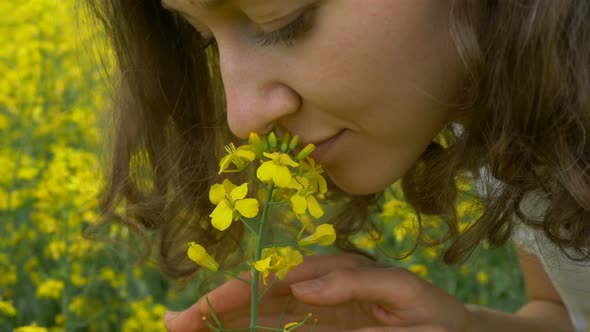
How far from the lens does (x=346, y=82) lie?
119 centimetres

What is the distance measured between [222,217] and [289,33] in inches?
10.2

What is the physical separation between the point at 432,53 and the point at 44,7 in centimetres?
241

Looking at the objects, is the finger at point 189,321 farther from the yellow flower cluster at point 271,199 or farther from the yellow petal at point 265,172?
the yellow petal at point 265,172

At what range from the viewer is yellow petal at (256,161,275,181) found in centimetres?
106

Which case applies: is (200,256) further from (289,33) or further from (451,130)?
(451,130)

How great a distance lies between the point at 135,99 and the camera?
65.2 inches

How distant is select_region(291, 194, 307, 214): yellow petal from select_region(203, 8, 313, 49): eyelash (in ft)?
0.72

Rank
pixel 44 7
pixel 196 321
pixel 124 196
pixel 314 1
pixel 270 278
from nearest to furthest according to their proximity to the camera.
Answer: pixel 314 1
pixel 196 321
pixel 270 278
pixel 124 196
pixel 44 7

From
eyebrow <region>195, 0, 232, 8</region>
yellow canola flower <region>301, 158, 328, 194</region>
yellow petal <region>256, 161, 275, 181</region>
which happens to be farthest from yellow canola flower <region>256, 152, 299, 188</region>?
eyebrow <region>195, 0, 232, 8</region>

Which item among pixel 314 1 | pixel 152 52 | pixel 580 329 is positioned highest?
pixel 314 1

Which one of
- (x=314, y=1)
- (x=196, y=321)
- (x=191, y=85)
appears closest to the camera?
(x=314, y=1)

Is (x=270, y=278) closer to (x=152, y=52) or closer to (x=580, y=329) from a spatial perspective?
(x=152, y=52)

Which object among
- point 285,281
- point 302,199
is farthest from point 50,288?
point 302,199

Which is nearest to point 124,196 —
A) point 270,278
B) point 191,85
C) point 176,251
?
point 176,251
